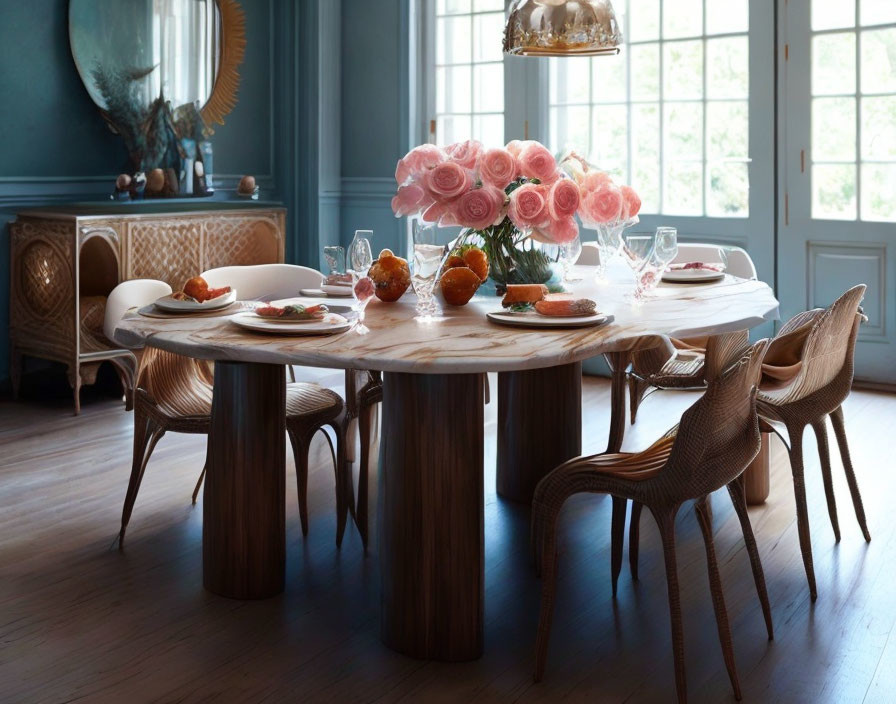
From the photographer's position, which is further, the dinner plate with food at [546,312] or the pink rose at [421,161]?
the pink rose at [421,161]

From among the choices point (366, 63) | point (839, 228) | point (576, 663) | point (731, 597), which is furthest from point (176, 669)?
point (366, 63)

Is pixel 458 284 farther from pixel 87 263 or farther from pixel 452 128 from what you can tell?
pixel 452 128

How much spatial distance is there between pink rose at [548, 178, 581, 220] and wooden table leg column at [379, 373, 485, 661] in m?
0.64

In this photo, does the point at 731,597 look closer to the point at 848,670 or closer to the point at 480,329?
the point at 848,670

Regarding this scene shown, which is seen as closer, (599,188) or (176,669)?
(176,669)

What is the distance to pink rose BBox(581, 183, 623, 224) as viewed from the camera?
3.10 meters

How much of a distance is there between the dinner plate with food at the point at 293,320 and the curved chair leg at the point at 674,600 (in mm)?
838

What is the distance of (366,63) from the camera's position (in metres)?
6.61

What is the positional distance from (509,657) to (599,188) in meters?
1.32

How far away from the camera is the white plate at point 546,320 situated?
2602mm

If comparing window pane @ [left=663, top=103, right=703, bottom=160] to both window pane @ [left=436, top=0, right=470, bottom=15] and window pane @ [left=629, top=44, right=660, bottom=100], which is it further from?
window pane @ [left=436, top=0, right=470, bottom=15]

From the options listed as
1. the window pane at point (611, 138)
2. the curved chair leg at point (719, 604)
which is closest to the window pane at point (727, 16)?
the window pane at point (611, 138)

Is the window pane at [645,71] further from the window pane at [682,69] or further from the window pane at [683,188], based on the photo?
the window pane at [683,188]

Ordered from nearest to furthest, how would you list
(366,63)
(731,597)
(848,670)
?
(848,670)
(731,597)
(366,63)
